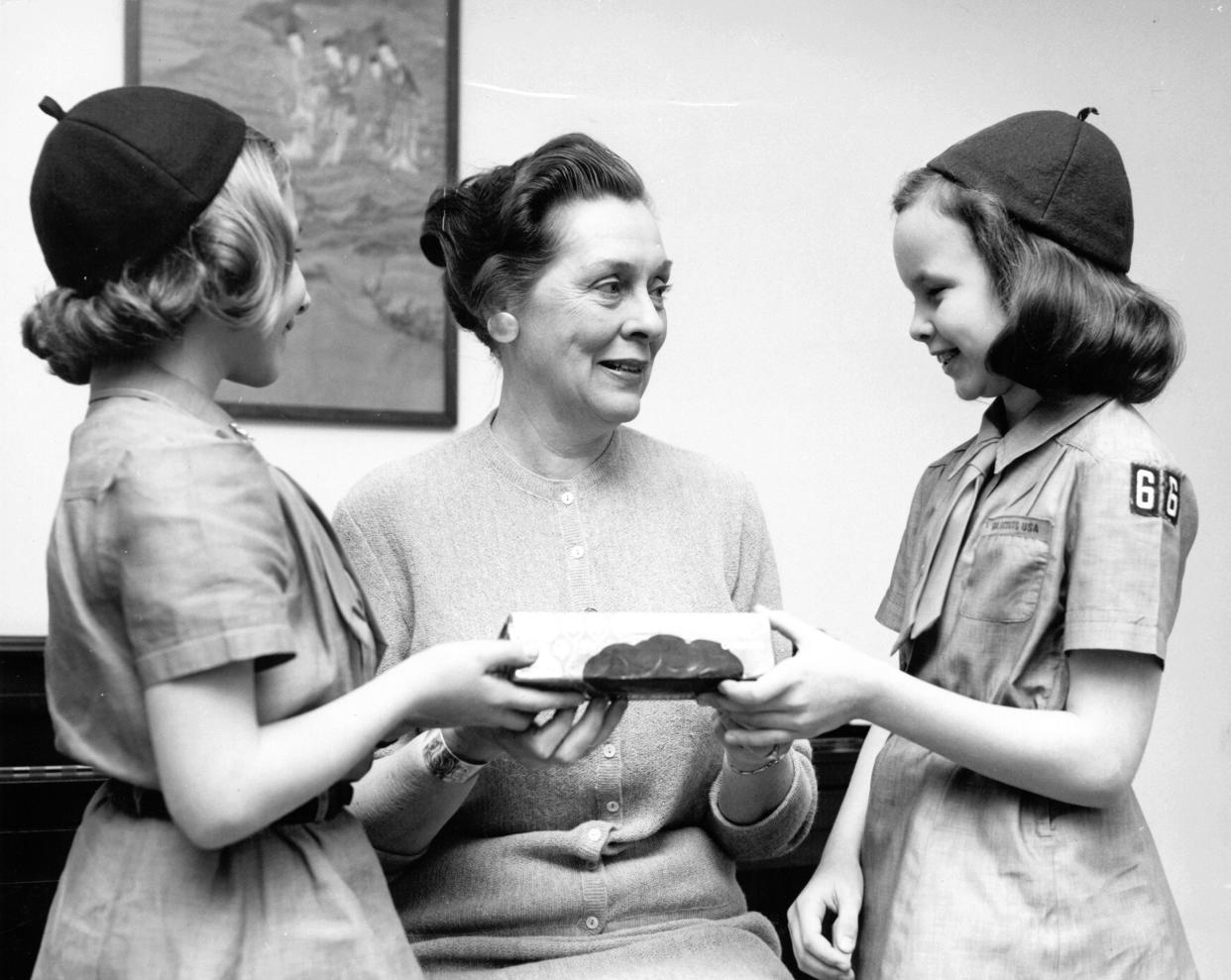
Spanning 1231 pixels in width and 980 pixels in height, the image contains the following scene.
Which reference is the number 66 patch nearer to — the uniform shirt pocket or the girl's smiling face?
the uniform shirt pocket

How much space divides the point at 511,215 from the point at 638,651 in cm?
82

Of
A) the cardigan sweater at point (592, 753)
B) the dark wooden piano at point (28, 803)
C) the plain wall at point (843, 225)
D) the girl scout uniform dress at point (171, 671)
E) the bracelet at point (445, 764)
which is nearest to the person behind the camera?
the girl scout uniform dress at point (171, 671)

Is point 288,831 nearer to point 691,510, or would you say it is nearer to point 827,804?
point 691,510

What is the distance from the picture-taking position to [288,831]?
142 cm

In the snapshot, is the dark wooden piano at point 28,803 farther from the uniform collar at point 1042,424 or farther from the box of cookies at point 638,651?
the uniform collar at point 1042,424

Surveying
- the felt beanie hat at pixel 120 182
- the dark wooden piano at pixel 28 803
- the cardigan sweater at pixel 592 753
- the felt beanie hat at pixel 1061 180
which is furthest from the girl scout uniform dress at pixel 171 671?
the dark wooden piano at pixel 28 803

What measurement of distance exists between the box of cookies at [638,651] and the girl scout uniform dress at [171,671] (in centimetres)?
23

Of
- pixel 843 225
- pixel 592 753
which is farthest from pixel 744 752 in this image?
pixel 843 225

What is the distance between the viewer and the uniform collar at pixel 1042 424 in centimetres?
171

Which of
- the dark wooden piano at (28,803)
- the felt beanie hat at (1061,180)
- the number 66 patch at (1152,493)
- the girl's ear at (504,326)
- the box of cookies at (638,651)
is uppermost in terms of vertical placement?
the felt beanie hat at (1061,180)

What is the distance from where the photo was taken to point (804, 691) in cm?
155

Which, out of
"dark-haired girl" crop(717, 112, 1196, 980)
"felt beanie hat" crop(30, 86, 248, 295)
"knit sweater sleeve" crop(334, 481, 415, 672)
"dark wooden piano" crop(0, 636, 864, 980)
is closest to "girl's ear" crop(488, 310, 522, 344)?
"knit sweater sleeve" crop(334, 481, 415, 672)

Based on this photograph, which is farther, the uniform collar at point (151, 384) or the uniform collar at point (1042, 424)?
the uniform collar at point (1042, 424)

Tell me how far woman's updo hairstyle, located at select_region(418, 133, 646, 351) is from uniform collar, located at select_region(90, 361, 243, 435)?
0.70m
